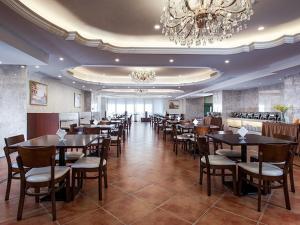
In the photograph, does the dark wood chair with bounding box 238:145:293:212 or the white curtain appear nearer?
the dark wood chair with bounding box 238:145:293:212

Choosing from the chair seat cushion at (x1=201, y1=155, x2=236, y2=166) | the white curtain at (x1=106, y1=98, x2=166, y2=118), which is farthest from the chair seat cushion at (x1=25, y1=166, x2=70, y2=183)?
the white curtain at (x1=106, y1=98, x2=166, y2=118)

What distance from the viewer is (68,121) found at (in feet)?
28.0

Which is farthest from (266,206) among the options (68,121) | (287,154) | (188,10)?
(68,121)

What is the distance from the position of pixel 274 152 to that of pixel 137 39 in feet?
11.4

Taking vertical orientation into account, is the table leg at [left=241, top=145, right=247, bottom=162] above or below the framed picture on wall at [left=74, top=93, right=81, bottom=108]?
below

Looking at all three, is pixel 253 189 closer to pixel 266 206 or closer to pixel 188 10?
pixel 266 206

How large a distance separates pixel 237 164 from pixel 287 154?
66 cm

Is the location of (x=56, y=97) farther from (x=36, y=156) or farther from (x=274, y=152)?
(x=274, y=152)

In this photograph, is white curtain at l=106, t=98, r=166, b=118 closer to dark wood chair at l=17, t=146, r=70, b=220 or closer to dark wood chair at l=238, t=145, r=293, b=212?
dark wood chair at l=17, t=146, r=70, b=220

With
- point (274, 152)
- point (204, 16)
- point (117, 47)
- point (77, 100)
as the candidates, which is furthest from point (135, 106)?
point (274, 152)

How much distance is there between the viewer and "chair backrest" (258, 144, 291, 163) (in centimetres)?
233

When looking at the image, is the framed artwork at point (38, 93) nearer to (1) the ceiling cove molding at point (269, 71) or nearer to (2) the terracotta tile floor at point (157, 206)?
(2) the terracotta tile floor at point (157, 206)

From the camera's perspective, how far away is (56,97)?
8586mm

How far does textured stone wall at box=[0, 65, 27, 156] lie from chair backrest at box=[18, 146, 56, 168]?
12.9ft
